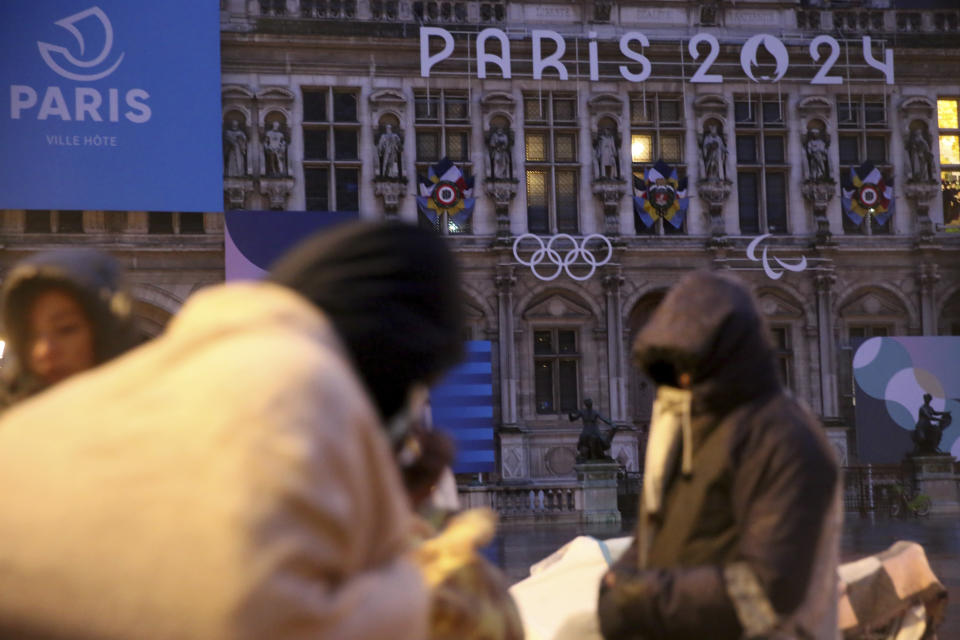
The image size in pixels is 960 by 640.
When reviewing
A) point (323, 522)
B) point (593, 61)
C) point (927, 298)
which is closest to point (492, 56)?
point (593, 61)

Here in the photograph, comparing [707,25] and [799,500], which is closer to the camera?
[799,500]

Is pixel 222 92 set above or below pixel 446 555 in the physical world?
Result: above

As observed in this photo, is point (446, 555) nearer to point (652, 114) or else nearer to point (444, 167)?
point (444, 167)

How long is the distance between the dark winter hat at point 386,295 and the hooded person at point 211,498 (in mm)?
247

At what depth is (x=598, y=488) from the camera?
18094mm

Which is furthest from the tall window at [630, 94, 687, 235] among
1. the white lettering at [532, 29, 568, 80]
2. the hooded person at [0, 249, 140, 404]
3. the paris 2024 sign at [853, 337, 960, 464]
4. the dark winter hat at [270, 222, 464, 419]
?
the dark winter hat at [270, 222, 464, 419]

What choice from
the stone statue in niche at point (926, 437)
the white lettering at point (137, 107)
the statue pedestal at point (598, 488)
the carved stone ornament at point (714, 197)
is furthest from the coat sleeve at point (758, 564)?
the carved stone ornament at point (714, 197)

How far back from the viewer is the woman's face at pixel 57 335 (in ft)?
6.79

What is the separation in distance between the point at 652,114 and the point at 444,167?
4144 mm

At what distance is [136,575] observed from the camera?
100 cm

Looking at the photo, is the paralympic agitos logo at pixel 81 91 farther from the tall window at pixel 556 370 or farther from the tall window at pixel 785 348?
the tall window at pixel 785 348

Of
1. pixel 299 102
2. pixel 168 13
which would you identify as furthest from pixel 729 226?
pixel 168 13

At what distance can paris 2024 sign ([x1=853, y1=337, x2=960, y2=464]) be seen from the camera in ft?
74.0

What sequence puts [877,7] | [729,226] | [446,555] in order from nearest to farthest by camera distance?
1. [446,555]
2. [729,226]
3. [877,7]
